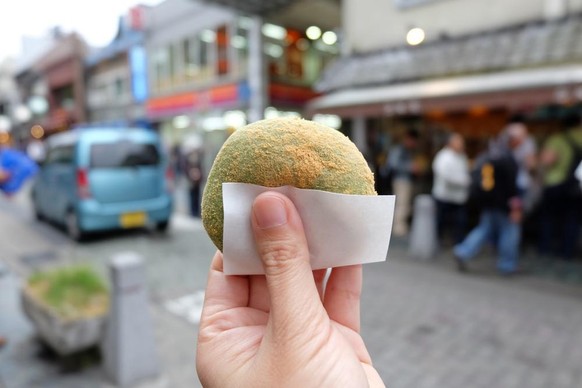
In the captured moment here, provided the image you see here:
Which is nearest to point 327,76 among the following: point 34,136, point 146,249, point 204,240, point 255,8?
point 255,8

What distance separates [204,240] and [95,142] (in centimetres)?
259

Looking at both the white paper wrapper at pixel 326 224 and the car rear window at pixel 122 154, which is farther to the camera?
the car rear window at pixel 122 154

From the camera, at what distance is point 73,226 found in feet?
24.3

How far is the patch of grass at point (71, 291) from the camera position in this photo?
11.3 ft

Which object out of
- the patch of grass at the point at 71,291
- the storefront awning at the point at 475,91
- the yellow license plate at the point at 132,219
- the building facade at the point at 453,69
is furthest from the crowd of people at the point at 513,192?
the yellow license plate at the point at 132,219

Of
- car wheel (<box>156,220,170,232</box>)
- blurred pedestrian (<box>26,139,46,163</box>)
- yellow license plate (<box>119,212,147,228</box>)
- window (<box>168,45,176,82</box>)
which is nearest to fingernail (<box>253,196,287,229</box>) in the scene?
yellow license plate (<box>119,212,147,228</box>)

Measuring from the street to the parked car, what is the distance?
62 centimetres

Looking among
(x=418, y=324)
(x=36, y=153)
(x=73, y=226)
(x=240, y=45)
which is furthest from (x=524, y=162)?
(x=36, y=153)

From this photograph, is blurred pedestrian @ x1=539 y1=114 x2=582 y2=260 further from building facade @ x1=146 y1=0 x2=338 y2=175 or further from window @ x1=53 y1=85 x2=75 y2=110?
window @ x1=53 y1=85 x2=75 y2=110

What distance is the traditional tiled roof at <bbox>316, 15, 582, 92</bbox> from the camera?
649cm

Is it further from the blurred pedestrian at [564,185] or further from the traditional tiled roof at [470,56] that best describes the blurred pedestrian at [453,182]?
the traditional tiled roof at [470,56]

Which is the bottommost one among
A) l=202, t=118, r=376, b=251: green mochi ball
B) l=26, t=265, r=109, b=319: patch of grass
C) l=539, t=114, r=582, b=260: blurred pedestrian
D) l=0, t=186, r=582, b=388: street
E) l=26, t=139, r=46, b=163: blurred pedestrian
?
l=0, t=186, r=582, b=388: street

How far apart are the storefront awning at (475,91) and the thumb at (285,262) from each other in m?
6.17

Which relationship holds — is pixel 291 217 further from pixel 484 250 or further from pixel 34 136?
pixel 34 136
